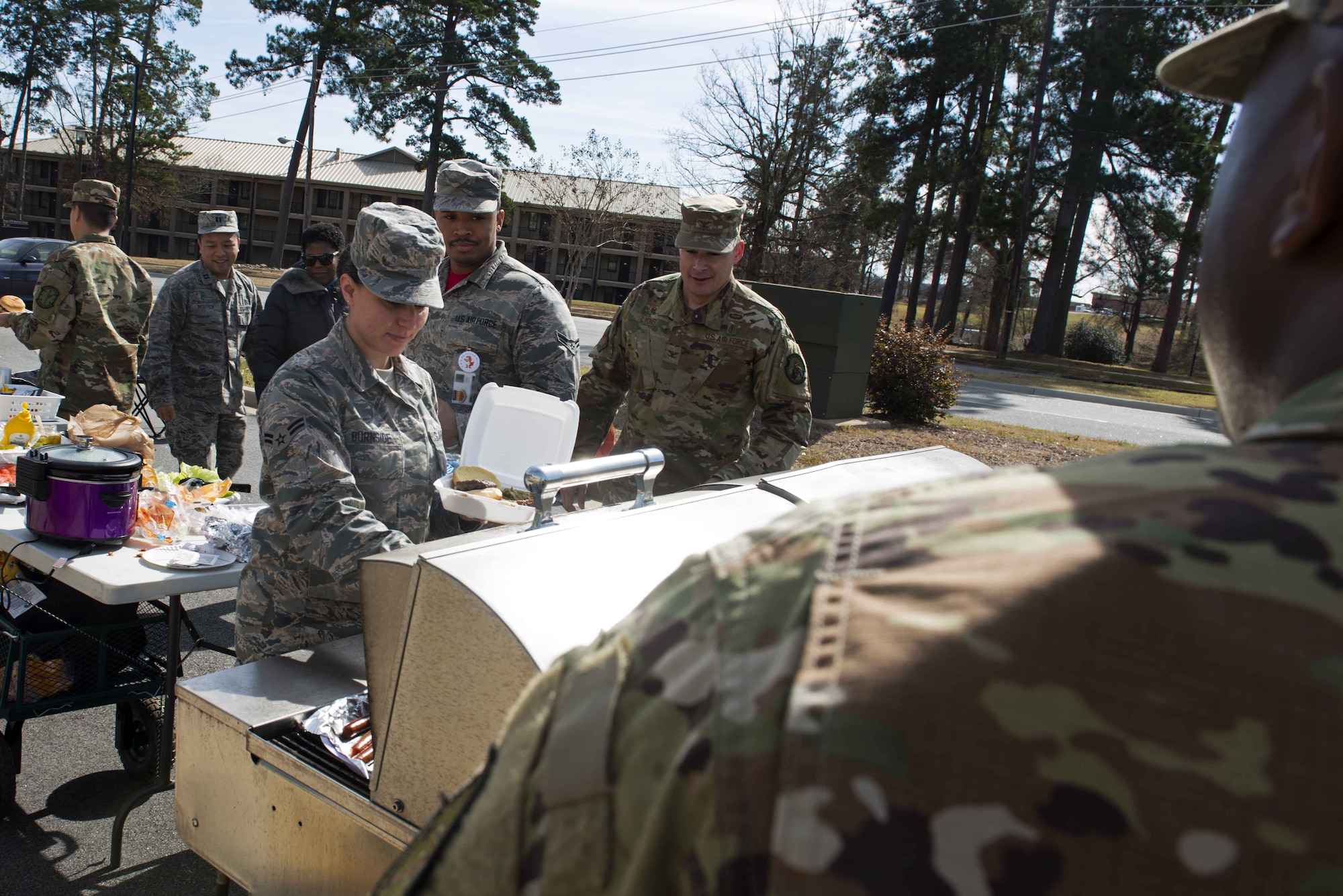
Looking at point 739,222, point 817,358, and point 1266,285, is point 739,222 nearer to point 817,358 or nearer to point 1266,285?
point 1266,285

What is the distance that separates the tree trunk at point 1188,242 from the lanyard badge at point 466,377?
82.5ft

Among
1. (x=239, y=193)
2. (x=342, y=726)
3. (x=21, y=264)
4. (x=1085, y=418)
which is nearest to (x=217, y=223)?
(x=342, y=726)

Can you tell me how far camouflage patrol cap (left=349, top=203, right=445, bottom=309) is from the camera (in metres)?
2.57

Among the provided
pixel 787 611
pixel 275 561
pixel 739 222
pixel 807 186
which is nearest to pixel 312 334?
pixel 739 222

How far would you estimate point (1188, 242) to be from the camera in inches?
1061

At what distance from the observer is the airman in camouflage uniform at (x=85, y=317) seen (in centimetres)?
555

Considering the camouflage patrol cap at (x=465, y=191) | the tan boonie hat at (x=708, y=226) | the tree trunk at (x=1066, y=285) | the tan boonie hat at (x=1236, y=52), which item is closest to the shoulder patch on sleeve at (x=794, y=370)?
the tan boonie hat at (x=708, y=226)

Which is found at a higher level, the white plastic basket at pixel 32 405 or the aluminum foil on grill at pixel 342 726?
the white plastic basket at pixel 32 405

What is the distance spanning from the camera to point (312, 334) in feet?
18.3

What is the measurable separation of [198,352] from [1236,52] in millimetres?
6053

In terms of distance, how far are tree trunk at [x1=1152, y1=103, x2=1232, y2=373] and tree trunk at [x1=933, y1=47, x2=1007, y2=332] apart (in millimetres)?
5883

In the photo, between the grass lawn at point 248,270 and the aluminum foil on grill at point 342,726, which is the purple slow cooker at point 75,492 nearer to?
the aluminum foil on grill at point 342,726

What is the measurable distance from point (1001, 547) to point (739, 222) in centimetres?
333

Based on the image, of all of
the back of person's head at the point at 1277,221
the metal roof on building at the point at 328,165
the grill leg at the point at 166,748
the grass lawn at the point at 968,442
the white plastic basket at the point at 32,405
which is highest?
the metal roof on building at the point at 328,165
